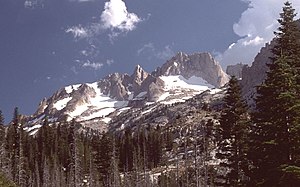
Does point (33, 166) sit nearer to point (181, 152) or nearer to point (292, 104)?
point (181, 152)

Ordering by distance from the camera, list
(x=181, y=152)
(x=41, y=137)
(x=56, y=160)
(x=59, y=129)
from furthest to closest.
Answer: (x=181, y=152), (x=59, y=129), (x=41, y=137), (x=56, y=160)

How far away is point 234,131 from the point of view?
43812 mm

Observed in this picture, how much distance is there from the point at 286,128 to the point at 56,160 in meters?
93.7

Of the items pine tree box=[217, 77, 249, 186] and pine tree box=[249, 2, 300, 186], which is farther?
pine tree box=[217, 77, 249, 186]

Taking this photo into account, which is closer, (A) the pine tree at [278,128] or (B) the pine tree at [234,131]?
(A) the pine tree at [278,128]

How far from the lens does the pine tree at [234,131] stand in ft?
143

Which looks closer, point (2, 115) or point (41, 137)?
point (2, 115)

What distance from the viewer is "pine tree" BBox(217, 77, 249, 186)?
1710 inches

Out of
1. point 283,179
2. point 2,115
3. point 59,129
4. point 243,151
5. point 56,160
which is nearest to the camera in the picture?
point 283,179

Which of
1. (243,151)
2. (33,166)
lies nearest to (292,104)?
(243,151)

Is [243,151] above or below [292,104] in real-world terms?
below

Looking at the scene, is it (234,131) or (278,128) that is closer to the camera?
(278,128)

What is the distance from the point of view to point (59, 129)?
138750mm

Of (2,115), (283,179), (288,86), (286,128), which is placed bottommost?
(283,179)
